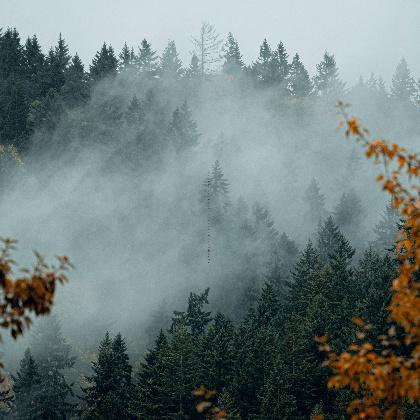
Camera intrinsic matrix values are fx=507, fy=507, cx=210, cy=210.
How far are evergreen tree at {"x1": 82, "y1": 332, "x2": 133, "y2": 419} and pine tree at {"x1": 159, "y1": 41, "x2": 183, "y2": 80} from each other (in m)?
83.1

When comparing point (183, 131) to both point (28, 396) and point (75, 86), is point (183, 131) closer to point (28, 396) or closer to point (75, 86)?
point (75, 86)

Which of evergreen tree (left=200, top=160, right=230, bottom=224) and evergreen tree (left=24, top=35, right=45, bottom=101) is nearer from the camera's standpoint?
evergreen tree (left=200, top=160, right=230, bottom=224)

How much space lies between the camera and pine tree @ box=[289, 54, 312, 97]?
118375 millimetres

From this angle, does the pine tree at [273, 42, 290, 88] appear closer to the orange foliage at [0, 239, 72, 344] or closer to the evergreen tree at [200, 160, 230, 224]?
the evergreen tree at [200, 160, 230, 224]

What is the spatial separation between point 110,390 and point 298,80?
320 ft

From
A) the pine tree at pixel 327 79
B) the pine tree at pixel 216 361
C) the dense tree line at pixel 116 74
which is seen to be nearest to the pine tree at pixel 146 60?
the dense tree line at pixel 116 74

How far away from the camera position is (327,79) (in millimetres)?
122812

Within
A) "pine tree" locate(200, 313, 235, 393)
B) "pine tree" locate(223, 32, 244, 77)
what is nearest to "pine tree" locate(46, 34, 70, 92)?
"pine tree" locate(223, 32, 244, 77)

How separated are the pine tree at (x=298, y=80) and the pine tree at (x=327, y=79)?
320 cm

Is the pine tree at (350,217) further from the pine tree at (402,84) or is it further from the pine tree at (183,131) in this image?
the pine tree at (402,84)

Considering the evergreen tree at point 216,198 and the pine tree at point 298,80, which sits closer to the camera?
the evergreen tree at point 216,198

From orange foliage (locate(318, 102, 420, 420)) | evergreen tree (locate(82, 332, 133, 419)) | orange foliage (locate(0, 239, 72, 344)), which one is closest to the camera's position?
orange foliage (locate(318, 102, 420, 420))

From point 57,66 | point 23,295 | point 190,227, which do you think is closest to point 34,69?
point 57,66

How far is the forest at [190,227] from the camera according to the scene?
3669 cm
